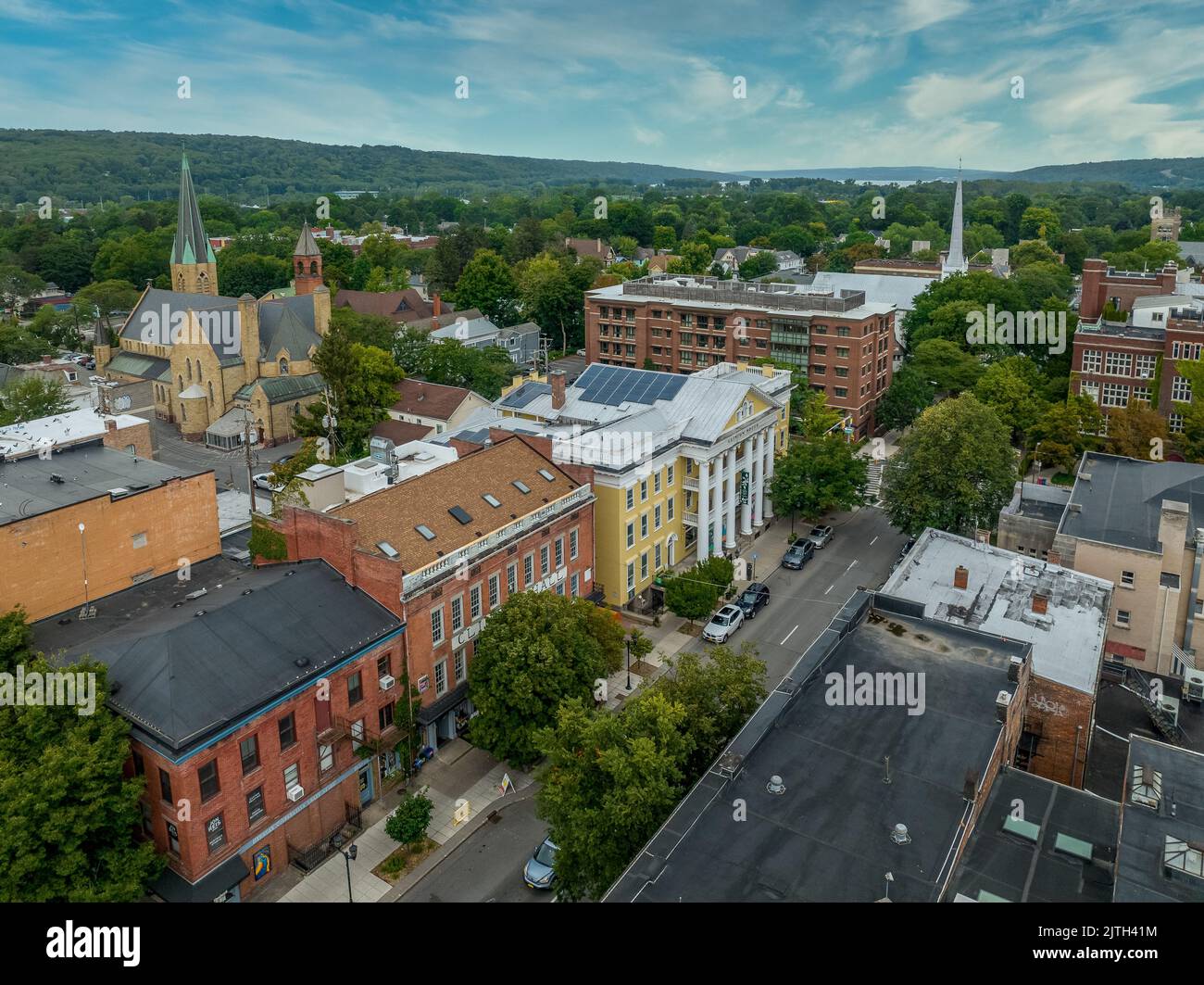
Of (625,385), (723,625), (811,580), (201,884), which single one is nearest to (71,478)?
(201,884)

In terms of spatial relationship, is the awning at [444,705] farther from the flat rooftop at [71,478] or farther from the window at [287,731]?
the flat rooftop at [71,478]

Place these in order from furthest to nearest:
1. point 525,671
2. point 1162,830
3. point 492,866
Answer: point 525,671 → point 492,866 → point 1162,830

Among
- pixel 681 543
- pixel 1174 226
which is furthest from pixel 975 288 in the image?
pixel 1174 226

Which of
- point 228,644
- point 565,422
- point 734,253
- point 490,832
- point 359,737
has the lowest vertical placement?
point 490,832

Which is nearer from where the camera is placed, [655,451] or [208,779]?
[208,779]

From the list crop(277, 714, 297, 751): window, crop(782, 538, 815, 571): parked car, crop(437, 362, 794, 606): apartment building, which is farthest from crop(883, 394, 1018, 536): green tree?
crop(277, 714, 297, 751): window

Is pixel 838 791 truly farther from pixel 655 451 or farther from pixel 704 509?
pixel 704 509

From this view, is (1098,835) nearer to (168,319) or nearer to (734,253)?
(168,319)
